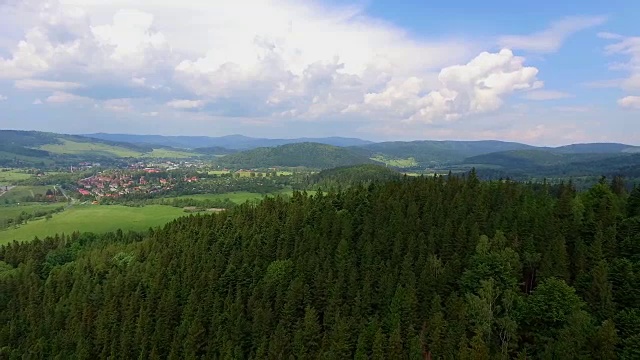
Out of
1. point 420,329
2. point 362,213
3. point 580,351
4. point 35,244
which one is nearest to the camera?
point 580,351

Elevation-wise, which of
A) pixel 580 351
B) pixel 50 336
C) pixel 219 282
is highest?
pixel 580 351

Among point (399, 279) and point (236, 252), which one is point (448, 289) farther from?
point (236, 252)

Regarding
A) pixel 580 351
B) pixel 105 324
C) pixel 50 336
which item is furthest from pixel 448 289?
pixel 50 336

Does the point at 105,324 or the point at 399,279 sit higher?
the point at 399,279

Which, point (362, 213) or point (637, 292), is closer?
point (637, 292)

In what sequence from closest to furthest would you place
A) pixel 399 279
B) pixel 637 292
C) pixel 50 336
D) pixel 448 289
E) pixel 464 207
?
pixel 637 292 → pixel 448 289 → pixel 399 279 → pixel 464 207 → pixel 50 336

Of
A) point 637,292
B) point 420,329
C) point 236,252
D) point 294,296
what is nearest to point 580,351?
point 637,292
